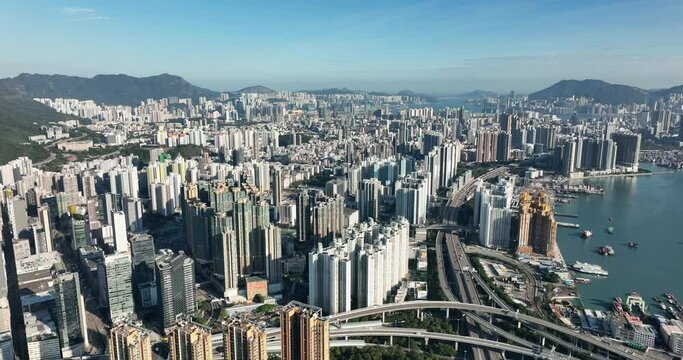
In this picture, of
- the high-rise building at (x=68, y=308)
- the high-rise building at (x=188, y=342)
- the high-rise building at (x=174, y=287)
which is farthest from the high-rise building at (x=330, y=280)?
the high-rise building at (x=68, y=308)

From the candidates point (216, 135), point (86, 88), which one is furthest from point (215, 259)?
point (86, 88)

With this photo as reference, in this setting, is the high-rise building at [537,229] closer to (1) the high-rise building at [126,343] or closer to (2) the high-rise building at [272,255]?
(2) the high-rise building at [272,255]

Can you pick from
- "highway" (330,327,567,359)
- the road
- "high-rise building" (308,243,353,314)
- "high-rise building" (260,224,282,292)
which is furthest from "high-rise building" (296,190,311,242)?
"highway" (330,327,567,359)

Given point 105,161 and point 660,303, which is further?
point 105,161

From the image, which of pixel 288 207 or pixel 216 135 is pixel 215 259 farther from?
pixel 216 135

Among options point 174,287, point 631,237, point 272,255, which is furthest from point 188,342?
point 631,237

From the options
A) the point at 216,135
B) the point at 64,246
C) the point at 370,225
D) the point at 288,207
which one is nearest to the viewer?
the point at 370,225

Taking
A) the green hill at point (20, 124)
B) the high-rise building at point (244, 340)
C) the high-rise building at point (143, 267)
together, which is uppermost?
the green hill at point (20, 124)
